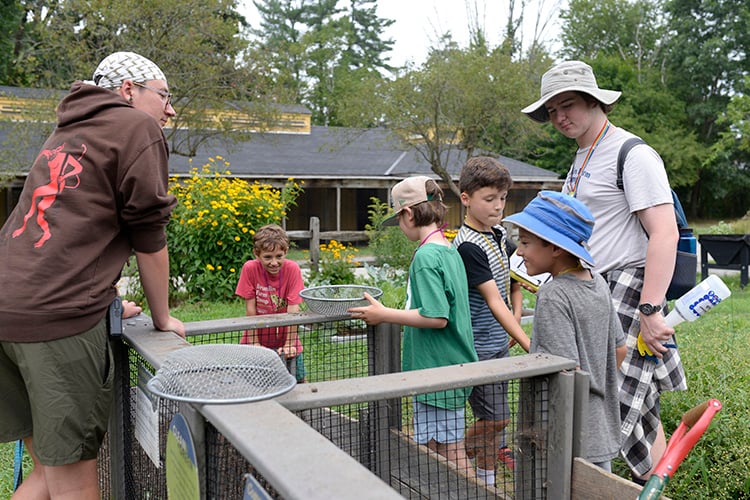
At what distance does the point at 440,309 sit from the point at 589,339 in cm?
57

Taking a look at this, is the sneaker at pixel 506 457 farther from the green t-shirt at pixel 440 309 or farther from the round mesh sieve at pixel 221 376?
the round mesh sieve at pixel 221 376

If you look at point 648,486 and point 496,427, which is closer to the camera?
point 648,486

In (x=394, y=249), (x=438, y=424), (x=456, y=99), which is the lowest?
(x=394, y=249)

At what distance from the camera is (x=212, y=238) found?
8.83m

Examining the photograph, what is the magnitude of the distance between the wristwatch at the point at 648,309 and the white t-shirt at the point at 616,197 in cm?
23

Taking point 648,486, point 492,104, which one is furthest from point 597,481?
point 492,104

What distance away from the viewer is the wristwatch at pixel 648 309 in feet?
8.46

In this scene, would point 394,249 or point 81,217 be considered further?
point 394,249

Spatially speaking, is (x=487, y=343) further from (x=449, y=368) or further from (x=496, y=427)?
(x=449, y=368)

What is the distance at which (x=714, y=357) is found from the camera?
4.31 metres

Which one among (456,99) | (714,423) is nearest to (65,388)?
(714,423)

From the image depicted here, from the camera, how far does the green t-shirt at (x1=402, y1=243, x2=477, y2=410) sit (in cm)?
262

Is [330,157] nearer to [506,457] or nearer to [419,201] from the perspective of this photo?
[419,201]

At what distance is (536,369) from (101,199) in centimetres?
135
